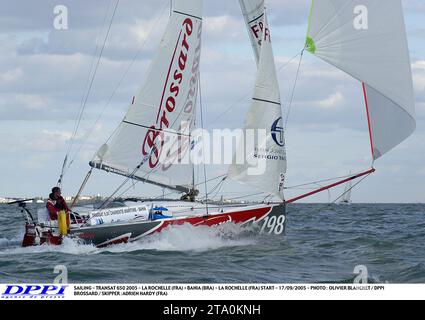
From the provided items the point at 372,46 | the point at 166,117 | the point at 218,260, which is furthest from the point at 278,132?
the point at 218,260

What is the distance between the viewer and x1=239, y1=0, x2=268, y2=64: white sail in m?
22.4

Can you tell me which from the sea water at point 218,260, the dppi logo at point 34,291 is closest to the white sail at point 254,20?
the sea water at point 218,260

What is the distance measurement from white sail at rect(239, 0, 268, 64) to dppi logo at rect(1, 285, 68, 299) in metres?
14.9

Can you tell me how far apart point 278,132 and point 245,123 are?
36.8 inches

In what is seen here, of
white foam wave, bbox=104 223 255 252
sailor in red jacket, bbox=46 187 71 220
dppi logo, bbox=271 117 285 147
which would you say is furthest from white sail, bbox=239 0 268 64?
sailor in red jacket, bbox=46 187 71 220

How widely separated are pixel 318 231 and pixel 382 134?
1106cm

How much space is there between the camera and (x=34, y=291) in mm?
8531

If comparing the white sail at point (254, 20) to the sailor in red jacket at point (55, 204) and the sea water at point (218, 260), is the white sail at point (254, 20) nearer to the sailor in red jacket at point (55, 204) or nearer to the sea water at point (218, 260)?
the sea water at point (218, 260)

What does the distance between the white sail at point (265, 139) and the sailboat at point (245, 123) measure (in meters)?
0.03

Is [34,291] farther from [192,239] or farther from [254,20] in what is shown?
[254,20]

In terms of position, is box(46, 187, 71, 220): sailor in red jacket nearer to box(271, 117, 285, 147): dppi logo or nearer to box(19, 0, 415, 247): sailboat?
box(19, 0, 415, 247): sailboat

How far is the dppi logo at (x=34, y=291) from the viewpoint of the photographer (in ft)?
27.1

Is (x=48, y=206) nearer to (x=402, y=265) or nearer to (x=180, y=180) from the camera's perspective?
(x=180, y=180)
